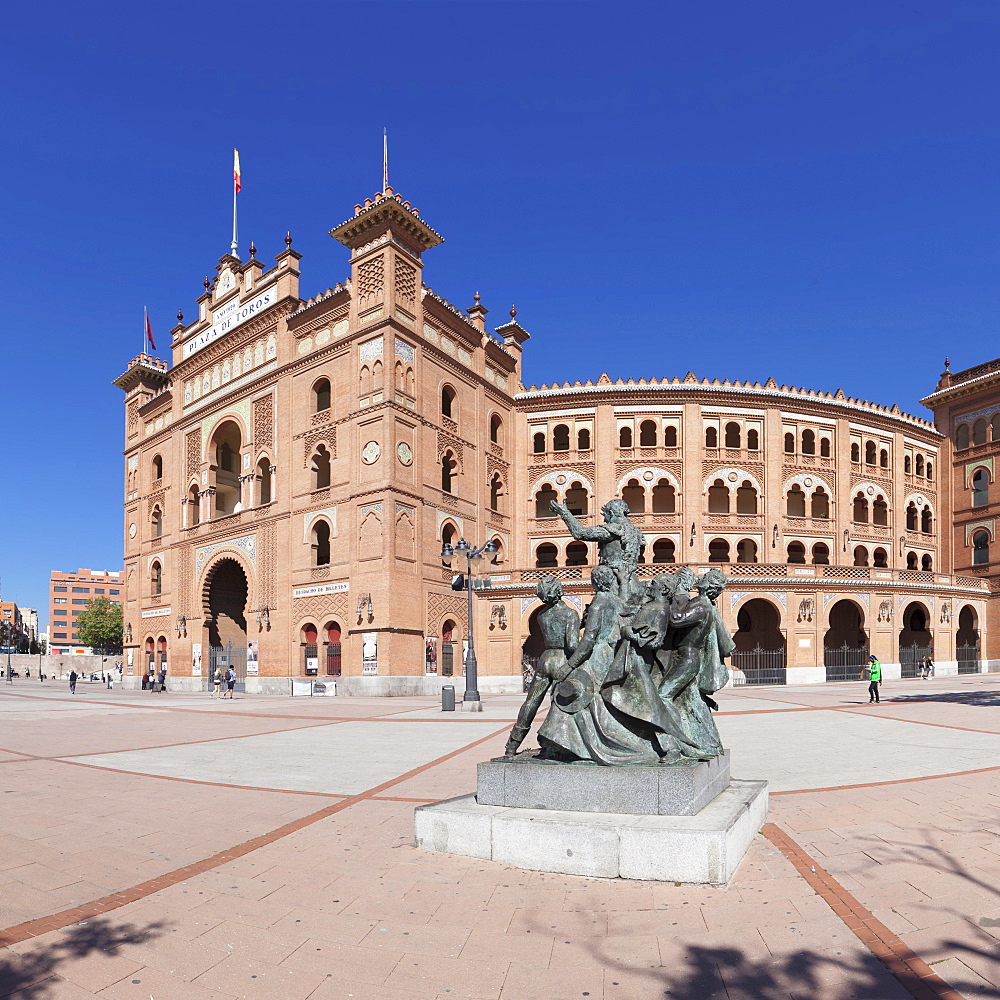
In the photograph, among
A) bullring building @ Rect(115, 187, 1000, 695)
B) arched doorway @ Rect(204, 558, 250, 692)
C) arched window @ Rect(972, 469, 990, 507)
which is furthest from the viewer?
arched window @ Rect(972, 469, 990, 507)

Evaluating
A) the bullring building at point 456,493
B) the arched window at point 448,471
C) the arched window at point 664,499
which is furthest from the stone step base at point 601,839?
the arched window at point 664,499

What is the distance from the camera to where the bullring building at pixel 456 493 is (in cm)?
3281

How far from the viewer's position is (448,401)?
37250 mm

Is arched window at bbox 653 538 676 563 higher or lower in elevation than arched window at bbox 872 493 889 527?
lower

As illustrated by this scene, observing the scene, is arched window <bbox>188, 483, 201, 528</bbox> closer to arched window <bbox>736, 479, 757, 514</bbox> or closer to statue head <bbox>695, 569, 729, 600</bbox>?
arched window <bbox>736, 479, 757, 514</bbox>

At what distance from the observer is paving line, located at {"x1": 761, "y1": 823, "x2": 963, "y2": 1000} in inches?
153

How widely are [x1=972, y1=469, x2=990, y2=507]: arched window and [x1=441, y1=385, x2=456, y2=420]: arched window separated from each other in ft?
103

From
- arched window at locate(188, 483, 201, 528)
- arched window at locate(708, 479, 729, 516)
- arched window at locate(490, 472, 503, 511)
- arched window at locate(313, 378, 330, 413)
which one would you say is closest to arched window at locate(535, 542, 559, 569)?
arched window at locate(490, 472, 503, 511)

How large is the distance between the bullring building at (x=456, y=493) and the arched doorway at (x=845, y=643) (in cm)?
13

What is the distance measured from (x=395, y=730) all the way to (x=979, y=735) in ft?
35.1

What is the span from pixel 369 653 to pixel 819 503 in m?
26.0

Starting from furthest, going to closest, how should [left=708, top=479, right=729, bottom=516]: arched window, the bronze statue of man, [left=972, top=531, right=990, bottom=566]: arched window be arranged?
[left=972, top=531, right=990, bottom=566]: arched window < [left=708, top=479, right=729, bottom=516]: arched window < the bronze statue of man

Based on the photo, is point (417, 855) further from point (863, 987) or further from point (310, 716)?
point (310, 716)

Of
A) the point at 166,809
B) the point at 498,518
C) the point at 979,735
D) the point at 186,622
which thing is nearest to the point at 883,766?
the point at 979,735
